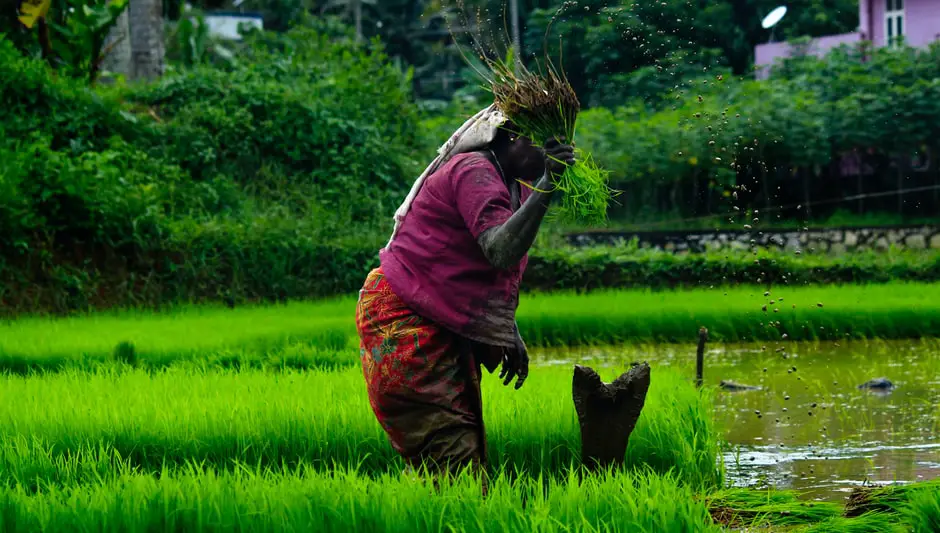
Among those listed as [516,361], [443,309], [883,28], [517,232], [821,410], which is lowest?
[821,410]

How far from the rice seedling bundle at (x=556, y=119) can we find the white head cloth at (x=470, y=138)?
0.05 m

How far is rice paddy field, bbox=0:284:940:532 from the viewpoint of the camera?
11.2ft

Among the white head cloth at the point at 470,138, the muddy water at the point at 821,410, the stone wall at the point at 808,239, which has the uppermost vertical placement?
the white head cloth at the point at 470,138

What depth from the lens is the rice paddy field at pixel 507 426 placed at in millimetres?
3418

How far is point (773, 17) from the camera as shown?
25.6 metres

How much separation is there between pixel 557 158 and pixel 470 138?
0.34 m

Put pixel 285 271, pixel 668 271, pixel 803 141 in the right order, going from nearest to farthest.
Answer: pixel 285 271 < pixel 668 271 < pixel 803 141

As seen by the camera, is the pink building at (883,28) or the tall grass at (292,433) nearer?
the tall grass at (292,433)

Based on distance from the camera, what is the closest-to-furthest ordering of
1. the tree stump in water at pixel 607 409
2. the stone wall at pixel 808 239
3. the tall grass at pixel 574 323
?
the tree stump in water at pixel 607 409, the tall grass at pixel 574 323, the stone wall at pixel 808 239

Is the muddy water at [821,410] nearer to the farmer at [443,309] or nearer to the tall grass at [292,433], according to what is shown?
the tall grass at [292,433]

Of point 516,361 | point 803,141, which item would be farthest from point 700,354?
point 803,141

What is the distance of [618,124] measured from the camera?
20.2 meters

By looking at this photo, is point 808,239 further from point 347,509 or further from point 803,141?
point 347,509

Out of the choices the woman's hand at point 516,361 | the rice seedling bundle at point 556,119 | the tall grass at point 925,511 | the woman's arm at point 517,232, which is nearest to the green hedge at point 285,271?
the woman's hand at point 516,361
